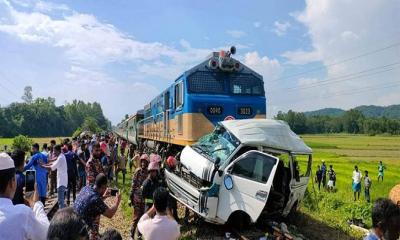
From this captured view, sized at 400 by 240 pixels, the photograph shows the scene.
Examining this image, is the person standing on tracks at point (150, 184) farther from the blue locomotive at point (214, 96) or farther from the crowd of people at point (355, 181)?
the crowd of people at point (355, 181)

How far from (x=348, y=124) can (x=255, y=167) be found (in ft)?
457

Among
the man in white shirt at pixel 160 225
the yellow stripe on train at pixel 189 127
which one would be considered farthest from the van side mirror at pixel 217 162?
the man in white shirt at pixel 160 225

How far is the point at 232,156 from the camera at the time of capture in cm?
867

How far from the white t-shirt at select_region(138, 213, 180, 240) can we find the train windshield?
855 centimetres

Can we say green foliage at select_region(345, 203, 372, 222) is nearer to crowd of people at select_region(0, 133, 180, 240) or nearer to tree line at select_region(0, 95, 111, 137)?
crowd of people at select_region(0, 133, 180, 240)

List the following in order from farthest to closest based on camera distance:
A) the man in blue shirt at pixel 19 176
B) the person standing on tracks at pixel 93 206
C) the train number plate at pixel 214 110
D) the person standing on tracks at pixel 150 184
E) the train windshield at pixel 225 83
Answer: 1. the train windshield at pixel 225 83
2. the train number plate at pixel 214 110
3. the person standing on tracks at pixel 150 184
4. the man in blue shirt at pixel 19 176
5. the person standing on tracks at pixel 93 206

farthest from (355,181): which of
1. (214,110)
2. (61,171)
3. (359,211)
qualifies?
(61,171)

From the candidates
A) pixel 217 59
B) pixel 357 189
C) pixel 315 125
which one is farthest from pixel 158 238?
pixel 315 125

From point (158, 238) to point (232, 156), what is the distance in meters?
4.52

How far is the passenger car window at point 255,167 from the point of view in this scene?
8180mm

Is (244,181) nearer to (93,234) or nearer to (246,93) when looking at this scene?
(93,234)

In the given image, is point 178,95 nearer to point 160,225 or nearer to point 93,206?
point 93,206

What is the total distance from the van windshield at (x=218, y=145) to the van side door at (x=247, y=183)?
45 centimetres

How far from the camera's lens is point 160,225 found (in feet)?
14.3
